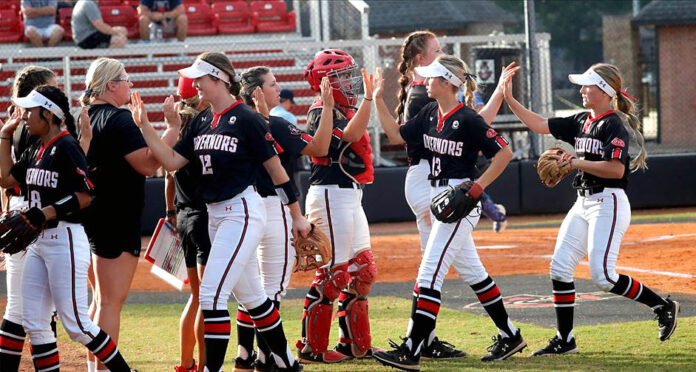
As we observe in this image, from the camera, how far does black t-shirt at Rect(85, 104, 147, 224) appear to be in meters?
5.62

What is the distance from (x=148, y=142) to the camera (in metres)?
5.54

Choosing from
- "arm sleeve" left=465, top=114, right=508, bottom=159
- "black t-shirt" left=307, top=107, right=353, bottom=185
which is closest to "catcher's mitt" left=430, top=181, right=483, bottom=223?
"arm sleeve" left=465, top=114, right=508, bottom=159

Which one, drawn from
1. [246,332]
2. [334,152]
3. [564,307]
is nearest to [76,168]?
[246,332]

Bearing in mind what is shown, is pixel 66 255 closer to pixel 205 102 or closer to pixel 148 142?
pixel 148 142

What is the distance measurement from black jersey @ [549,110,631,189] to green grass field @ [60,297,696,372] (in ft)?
3.68

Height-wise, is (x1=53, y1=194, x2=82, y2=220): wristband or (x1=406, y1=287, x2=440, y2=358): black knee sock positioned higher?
(x1=53, y1=194, x2=82, y2=220): wristband

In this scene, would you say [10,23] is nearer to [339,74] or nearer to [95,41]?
[95,41]

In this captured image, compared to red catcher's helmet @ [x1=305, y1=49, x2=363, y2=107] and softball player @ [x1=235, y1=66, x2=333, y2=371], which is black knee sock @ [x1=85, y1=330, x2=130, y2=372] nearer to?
softball player @ [x1=235, y1=66, x2=333, y2=371]

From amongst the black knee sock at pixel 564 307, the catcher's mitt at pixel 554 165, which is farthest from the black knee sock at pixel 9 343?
the catcher's mitt at pixel 554 165

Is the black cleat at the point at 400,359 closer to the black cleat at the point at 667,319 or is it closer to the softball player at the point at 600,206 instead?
the softball player at the point at 600,206

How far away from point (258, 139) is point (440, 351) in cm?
206

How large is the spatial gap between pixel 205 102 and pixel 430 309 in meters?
1.91

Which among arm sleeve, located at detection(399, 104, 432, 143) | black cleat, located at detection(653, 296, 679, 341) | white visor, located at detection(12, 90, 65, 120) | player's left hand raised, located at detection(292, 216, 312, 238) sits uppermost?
white visor, located at detection(12, 90, 65, 120)

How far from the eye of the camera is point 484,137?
6090 millimetres
